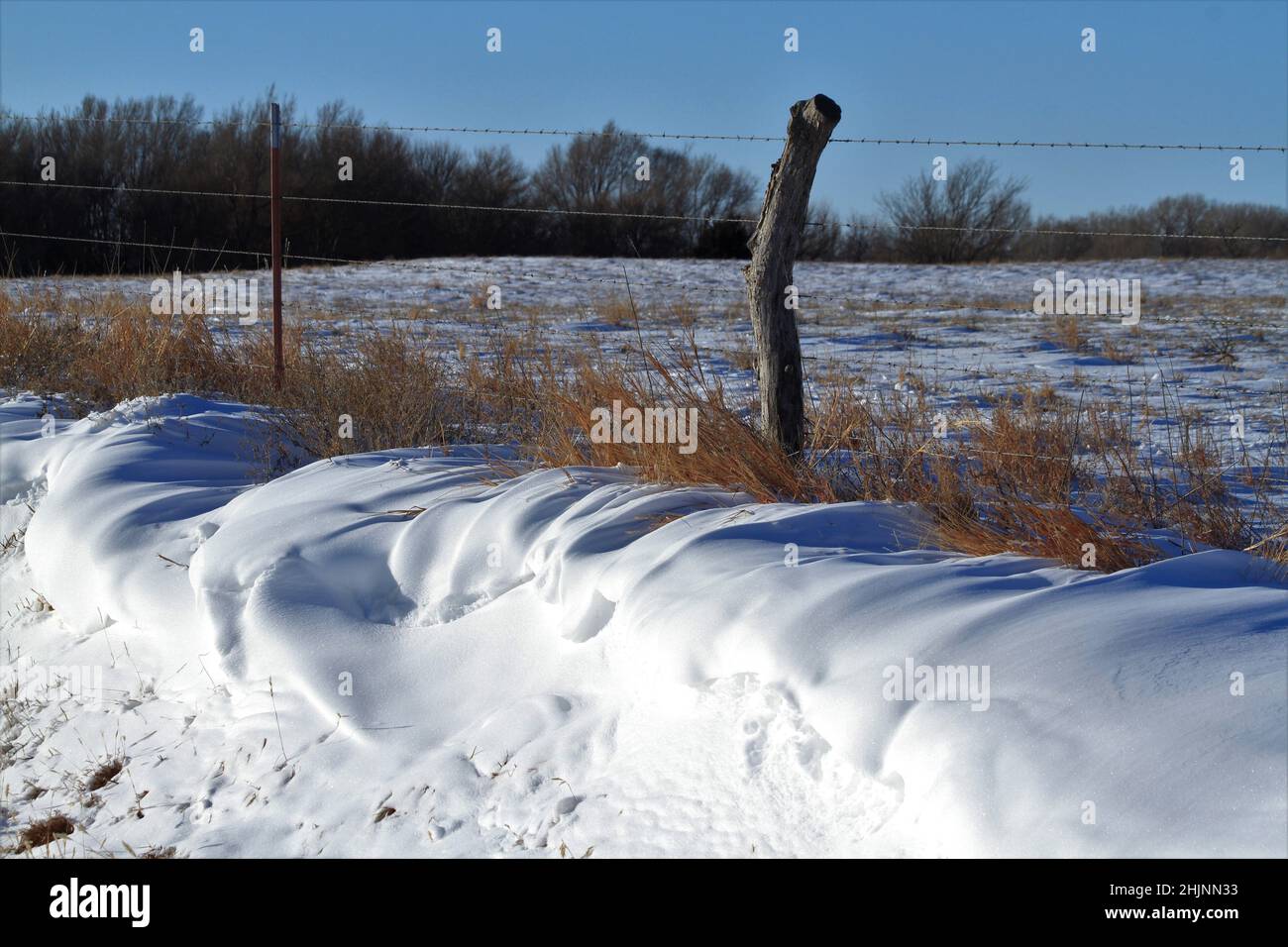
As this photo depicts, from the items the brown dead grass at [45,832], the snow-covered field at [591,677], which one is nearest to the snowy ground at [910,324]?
the snow-covered field at [591,677]

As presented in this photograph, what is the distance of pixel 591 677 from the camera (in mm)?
3031

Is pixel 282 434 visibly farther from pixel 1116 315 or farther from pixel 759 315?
pixel 1116 315

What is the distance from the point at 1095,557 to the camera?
122 inches

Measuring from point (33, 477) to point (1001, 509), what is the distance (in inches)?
176

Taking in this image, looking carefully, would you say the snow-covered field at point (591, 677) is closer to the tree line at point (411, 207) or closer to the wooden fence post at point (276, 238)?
the wooden fence post at point (276, 238)

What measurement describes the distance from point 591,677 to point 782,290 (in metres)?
1.89

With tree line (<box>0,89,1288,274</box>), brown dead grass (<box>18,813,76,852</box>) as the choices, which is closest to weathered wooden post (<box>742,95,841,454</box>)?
brown dead grass (<box>18,813,76,852</box>)

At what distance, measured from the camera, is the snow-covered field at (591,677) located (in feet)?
7.20

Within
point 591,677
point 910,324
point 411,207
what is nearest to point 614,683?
point 591,677

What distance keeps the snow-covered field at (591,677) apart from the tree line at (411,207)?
17.1 metres

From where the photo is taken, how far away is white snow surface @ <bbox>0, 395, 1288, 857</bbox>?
7.15 ft
